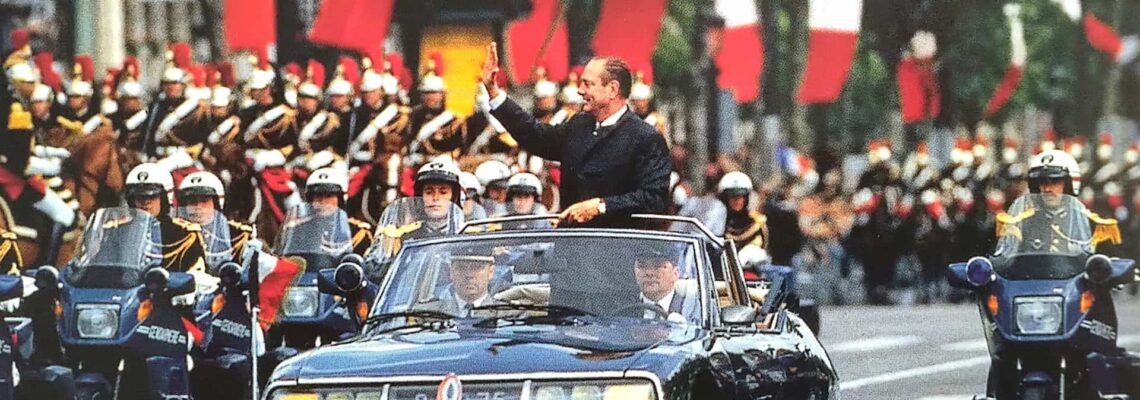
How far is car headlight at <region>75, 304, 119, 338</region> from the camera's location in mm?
15094

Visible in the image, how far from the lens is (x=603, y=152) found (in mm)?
12555

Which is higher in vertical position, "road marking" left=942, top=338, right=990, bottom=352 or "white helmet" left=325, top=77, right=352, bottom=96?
"white helmet" left=325, top=77, right=352, bottom=96

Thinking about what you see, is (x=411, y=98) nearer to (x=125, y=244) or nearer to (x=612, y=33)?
(x=612, y=33)

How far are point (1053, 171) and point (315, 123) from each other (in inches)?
408

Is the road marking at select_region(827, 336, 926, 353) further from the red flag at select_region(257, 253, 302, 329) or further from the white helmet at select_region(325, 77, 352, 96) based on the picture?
the red flag at select_region(257, 253, 302, 329)

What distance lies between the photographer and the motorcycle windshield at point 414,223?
16.3 m

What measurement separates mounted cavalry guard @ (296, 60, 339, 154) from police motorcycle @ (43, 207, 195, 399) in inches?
381

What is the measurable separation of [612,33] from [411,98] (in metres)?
4.57

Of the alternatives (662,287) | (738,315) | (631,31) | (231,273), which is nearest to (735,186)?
(231,273)

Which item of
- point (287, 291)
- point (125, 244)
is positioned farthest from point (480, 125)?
point (125, 244)

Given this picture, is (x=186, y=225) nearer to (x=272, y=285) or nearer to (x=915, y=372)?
(x=272, y=285)

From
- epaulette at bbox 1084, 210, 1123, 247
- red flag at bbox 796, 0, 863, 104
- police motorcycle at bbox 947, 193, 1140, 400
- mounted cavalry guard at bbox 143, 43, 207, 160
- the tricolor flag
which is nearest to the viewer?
police motorcycle at bbox 947, 193, 1140, 400

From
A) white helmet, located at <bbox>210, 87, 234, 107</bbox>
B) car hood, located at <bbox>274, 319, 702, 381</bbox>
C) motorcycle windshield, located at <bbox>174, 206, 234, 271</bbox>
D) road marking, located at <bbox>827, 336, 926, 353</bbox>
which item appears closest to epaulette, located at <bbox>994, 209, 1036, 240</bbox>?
motorcycle windshield, located at <bbox>174, 206, 234, 271</bbox>

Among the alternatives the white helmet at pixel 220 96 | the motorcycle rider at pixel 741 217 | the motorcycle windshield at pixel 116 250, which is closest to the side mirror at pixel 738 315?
the motorcycle windshield at pixel 116 250
